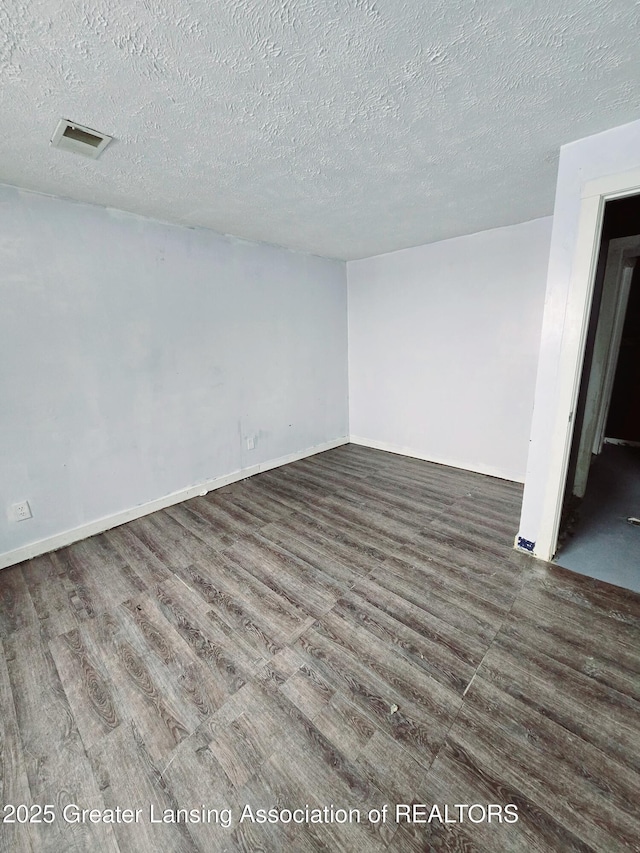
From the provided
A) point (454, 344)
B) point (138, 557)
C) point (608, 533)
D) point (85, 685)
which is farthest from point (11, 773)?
point (454, 344)

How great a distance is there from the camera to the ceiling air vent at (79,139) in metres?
1.50

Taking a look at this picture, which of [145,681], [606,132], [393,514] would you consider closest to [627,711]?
[393,514]

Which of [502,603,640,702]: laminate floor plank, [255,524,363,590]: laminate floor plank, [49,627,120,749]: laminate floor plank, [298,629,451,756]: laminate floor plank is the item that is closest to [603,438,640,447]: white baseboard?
[502,603,640,702]: laminate floor plank

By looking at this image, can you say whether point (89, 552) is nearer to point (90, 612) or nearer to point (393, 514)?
point (90, 612)

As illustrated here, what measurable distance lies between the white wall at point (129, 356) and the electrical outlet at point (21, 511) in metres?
0.04

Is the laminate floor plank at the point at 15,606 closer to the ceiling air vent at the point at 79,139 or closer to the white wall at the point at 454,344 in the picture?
the ceiling air vent at the point at 79,139

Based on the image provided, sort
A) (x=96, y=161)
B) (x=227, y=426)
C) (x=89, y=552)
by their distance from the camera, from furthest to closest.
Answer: (x=227, y=426)
(x=89, y=552)
(x=96, y=161)

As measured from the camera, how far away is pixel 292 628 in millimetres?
1712

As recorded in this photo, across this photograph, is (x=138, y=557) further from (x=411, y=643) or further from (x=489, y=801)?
(x=489, y=801)

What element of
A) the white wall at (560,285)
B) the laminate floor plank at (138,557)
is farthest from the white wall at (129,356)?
the white wall at (560,285)

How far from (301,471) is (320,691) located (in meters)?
2.50

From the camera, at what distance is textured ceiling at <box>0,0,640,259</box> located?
1.01m

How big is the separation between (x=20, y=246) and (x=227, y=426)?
1.99m

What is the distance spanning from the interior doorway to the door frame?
10.0 inches
